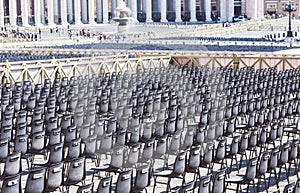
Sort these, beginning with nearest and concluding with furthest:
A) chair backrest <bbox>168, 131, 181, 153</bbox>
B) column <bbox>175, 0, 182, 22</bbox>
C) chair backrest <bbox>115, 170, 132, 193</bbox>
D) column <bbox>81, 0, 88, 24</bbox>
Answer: chair backrest <bbox>115, 170, 132, 193</bbox> → chair backrest <bbox>168, 131, 181, 153</bbox> → column <bbox>175, 0, 182, 22</bbox> → column <bbox>81, 0, 88, 24</bbox>

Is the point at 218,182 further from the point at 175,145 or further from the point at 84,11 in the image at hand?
the point at 84,11

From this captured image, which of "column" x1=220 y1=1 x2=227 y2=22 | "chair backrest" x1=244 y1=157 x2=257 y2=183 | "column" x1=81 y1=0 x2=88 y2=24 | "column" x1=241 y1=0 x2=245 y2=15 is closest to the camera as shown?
"chair backrest" x1=244 y1=157 x2=257 y2=183

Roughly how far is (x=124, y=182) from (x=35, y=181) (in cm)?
153

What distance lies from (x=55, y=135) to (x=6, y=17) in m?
125

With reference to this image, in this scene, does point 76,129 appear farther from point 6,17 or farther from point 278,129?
point 6,17

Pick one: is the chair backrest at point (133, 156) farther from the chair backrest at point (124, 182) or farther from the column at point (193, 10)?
the column at point (193, 10)

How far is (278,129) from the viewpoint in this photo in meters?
19.1

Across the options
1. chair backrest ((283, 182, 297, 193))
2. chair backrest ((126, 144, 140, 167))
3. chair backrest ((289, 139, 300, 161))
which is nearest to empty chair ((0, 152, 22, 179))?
chair backrest ((126, 144, 140, 167))

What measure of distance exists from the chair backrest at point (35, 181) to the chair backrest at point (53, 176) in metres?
0.43

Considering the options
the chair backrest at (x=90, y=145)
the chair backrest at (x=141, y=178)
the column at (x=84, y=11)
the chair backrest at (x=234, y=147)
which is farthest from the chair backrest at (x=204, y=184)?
the column at (x=84, y=11)

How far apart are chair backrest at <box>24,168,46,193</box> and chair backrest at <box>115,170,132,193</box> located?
1.30 meters

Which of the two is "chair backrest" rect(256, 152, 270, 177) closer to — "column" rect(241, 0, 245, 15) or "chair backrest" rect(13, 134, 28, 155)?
"chair backrest" rect(13, 134, 28, 155)

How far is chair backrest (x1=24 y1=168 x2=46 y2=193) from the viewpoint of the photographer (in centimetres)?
1280

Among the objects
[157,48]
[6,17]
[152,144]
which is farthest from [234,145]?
[6,17]
